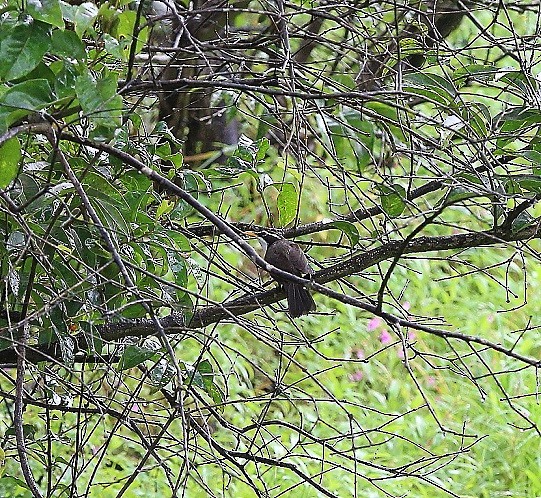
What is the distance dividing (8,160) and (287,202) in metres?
0.56

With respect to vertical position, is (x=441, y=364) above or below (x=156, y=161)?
above

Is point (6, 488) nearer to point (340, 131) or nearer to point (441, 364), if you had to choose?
point (340, 131)

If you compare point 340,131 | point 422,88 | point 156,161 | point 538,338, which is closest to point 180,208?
point 156,161

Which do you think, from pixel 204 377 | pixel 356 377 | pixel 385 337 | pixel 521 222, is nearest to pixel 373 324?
pixel 385 337

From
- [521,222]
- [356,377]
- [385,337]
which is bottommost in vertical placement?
[521,222]

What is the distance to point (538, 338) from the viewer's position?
131 inches

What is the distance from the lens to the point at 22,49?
2.69ft

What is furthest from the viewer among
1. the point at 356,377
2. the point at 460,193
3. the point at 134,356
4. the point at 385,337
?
the point at 385,337

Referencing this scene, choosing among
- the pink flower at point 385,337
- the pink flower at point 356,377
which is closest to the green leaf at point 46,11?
the pink flower at point 356,377

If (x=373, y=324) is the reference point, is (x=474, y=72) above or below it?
below

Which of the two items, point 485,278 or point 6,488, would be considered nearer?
point 6,488

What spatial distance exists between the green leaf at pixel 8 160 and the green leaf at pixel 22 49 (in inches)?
→ 2.6

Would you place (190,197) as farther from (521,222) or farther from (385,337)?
(385,337)

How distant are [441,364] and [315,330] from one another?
1.73ft
